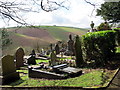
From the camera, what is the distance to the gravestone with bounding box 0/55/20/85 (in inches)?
376

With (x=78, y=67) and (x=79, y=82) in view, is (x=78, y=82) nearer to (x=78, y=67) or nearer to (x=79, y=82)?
(x=79, y=82)

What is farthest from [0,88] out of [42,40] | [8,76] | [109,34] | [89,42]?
[42,40]

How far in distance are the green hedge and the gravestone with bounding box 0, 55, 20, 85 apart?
638cm

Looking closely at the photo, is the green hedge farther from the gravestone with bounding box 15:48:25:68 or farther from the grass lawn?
the gravestone with bounding box 15:48:25:68

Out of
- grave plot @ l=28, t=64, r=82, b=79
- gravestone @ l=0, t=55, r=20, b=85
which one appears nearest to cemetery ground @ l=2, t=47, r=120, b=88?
grave plot @ l=28, t=64, r=82, b=79

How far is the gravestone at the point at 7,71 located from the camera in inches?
376

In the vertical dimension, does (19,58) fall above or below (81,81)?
above

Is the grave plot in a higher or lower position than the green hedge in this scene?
lower

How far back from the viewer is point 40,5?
143 inches

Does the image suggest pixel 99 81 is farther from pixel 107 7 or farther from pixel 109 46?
pixel 107 7

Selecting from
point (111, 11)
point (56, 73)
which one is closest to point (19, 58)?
point (56, 73)

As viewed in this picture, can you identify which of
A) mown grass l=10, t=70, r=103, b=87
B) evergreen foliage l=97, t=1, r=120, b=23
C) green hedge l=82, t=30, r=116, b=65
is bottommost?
mown grass l=10, t=70, r=103, b=87

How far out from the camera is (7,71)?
389 inches

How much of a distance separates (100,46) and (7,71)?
7363 mm
